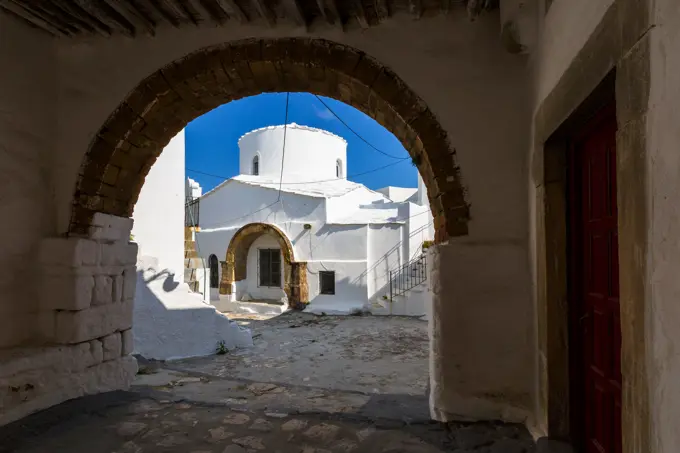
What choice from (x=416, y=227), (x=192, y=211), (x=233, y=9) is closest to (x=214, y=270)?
(x=192, y=211)

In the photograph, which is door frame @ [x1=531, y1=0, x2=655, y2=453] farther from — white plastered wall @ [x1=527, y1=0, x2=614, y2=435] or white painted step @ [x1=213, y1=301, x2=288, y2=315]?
white painted step @ [x1=213, y1=301, x2=288, y2=315]

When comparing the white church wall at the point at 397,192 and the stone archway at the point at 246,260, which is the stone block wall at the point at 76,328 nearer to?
the stone archway at the point at 246,260

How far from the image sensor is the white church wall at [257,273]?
13.5 meters

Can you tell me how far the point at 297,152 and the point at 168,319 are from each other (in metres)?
11.4

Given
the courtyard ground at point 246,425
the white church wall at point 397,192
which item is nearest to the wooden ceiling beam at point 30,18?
the courtyard ground at point 246,425

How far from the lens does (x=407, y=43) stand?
2.73 m

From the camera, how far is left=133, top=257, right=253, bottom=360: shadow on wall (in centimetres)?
584

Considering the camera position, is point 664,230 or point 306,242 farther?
point 306,242

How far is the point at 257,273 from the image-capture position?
13.8m

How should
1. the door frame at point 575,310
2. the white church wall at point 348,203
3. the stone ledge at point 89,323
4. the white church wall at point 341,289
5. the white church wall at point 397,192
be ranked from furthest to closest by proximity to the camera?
1. the white church wall at point 397,192
2. the white church wall at point 348,203
3. the white church wall at point 341,289
4. the stone ledge at point 89,323
5. the door frame at point 575,310

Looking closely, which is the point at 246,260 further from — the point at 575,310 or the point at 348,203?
the point at 575,310

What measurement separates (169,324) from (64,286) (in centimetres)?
350

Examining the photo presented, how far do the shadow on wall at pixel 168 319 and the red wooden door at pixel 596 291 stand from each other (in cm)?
545

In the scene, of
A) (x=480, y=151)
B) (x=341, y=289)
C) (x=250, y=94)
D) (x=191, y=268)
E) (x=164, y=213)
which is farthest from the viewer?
(x=341, y=289)
